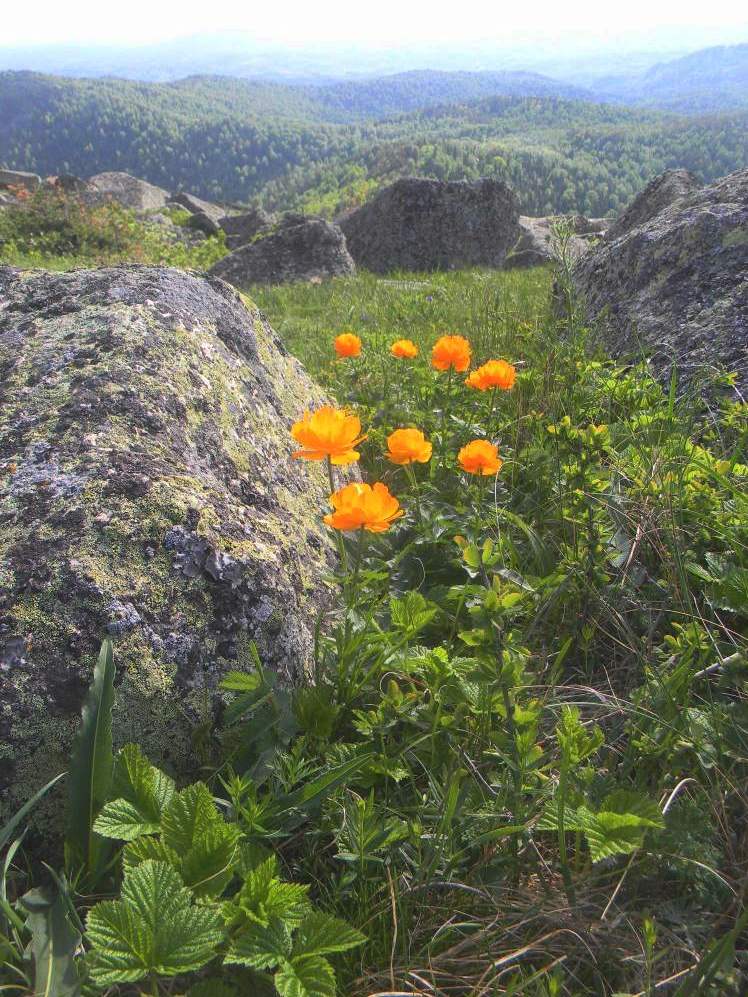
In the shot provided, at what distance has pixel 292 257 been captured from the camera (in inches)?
578

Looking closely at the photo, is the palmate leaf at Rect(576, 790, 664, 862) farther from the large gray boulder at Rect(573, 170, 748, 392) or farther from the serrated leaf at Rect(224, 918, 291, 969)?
the large gray boulder at Rect(573, 170, 748, 392)

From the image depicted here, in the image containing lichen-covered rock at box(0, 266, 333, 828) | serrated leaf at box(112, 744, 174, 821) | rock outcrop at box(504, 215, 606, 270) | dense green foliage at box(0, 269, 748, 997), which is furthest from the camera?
rock outcrop at box(504, 215, 606, 270)

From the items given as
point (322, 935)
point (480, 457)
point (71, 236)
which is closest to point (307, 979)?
point (322, 935)

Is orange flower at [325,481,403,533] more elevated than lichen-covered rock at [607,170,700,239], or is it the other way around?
lichen-covered rock at [607,170,700,239]

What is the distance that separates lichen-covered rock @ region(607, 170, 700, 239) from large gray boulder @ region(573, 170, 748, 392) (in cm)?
344

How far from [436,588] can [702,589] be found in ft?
2.83

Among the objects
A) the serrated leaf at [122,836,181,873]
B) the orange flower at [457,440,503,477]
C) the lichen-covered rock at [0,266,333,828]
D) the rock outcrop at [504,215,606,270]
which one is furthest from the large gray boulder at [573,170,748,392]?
the rock outcrop at [504,215,606,270]

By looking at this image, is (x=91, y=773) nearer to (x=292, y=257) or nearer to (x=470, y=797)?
(x=470, y=797)

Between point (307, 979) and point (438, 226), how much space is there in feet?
59.9

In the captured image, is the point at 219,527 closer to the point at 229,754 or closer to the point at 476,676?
the point at 229,754

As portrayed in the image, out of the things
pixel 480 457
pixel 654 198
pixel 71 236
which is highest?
pixel 654 198

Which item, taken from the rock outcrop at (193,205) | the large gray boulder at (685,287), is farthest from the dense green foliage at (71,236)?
the rock outcrop at (193,205)

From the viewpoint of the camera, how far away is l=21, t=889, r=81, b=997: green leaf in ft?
4.10

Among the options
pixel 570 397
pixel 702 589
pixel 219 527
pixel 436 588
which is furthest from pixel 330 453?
pixel 570 397
